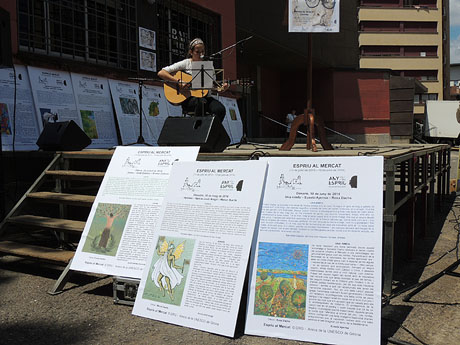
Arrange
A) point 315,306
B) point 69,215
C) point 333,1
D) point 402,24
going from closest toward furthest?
point 315,306
point 333,1
point 69,215
point 402,24

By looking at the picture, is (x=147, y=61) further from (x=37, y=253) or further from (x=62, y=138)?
(x=37, y=253)

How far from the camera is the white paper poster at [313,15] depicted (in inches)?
161

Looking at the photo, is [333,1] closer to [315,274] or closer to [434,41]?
[315,274]

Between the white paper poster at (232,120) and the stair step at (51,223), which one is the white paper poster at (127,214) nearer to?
the stair step at (51,223)

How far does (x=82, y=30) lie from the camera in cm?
629

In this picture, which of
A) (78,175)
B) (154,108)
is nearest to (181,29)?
(154,108)

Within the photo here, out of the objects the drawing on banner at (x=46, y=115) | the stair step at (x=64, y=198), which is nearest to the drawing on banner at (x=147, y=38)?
the drawing on banner at (x=46, y=115)

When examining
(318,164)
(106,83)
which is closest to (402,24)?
(106,83)

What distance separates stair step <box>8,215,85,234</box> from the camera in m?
3.43

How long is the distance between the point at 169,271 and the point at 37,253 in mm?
1231

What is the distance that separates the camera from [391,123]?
18.2 metres

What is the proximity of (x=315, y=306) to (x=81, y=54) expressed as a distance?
527 centimetres

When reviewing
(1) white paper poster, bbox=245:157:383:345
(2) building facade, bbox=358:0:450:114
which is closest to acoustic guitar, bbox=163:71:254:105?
(1) white paper poster, bbox=245:157:383:345

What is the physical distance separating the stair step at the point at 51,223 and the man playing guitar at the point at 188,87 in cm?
202
